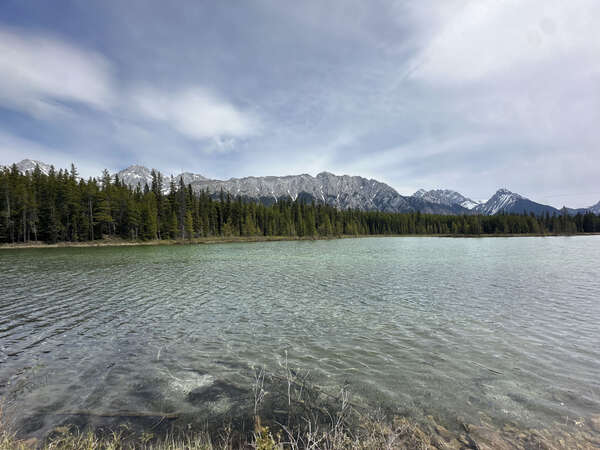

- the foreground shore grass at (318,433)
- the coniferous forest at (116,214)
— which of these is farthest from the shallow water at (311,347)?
the coniferous forest at (116,214)

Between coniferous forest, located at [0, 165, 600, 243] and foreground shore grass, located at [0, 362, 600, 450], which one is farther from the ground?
coniferous forest, located at [0, 165, 600, 243]

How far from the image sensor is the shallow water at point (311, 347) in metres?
7.70

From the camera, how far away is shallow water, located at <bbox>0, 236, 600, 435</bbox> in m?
7.70

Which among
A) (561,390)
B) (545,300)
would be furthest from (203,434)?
(545,300)

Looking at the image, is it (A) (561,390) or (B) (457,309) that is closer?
(A) (561,390)

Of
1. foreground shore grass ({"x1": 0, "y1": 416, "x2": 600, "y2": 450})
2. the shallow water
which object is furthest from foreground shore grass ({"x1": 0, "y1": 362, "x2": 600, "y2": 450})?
the shallow water

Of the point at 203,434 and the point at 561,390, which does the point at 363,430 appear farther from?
the point at 561,390

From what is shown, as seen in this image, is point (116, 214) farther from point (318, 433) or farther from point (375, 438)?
point (375, 438)

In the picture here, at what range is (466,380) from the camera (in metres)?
8.71

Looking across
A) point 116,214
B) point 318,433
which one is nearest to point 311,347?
point 318,433

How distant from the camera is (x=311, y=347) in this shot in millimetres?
11375

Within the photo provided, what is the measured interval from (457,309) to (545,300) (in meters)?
6.88

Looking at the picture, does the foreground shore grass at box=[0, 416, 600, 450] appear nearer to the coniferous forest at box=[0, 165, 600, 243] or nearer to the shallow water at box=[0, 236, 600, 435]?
the shallow water at box=[0, 236, 600, 435]

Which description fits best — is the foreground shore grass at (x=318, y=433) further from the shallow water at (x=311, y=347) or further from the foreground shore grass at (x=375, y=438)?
the shallow water at (x=311, y=347)
